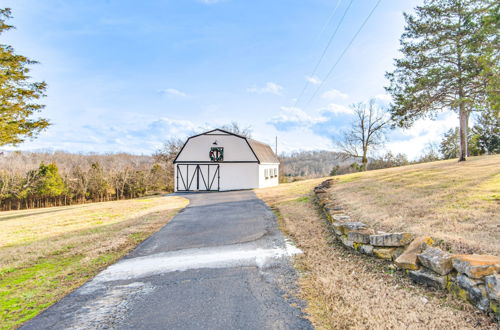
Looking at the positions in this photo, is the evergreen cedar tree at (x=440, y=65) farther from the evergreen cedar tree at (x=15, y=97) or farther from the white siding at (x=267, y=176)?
the evergreen cedar tree at (x=15, y=97)

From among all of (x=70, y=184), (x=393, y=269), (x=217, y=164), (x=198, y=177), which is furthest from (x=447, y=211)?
(x=70, y=184)

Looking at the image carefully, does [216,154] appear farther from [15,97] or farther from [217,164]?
[15,97]

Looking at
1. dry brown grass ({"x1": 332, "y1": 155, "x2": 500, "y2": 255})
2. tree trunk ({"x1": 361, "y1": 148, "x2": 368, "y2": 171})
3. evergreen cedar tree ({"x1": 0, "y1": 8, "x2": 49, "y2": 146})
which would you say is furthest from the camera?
tree trunk ({"x1": 361, "y1": 148, "x2": 368, "y2": 171})

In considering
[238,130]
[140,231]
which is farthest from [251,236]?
[238,130]

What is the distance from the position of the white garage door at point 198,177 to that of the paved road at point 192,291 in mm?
17711

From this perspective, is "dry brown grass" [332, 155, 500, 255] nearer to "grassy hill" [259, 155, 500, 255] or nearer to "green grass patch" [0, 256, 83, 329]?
"grassy hill" [259, 155, 500, 255]

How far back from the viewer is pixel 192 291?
152 inches

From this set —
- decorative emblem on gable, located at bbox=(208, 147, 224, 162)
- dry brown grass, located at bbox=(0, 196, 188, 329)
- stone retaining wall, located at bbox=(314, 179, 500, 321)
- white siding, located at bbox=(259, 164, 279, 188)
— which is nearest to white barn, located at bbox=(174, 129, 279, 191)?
decorative emblem on gable, located at bbox=(208, 147, 224, 162)

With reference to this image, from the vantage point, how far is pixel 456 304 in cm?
300

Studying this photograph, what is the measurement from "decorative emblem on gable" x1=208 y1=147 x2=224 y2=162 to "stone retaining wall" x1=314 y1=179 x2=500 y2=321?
19.6 m

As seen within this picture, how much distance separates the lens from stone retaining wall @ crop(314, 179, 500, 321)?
9.23 feet

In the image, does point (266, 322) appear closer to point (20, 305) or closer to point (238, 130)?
point (20, 305)

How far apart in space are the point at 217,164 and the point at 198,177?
88.1 inches

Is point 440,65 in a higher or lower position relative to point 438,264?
higher
